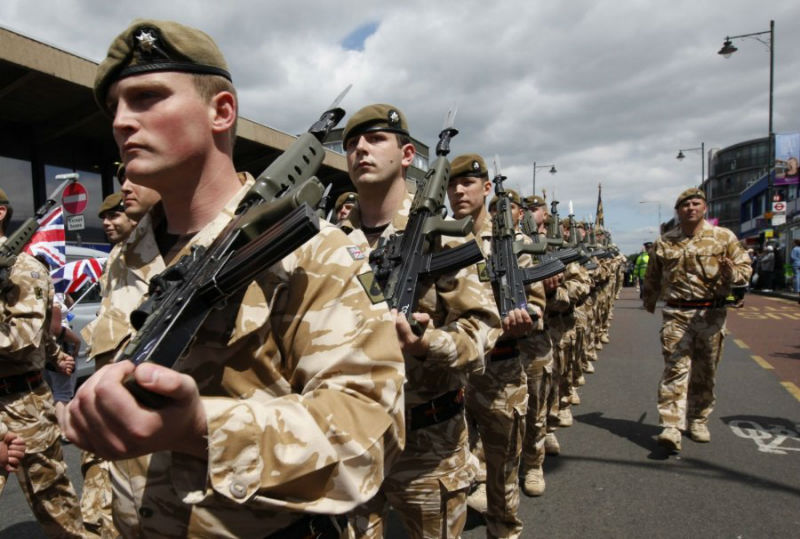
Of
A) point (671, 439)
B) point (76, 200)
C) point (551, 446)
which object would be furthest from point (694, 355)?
point (76, 200)

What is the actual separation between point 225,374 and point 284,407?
246 millimetres

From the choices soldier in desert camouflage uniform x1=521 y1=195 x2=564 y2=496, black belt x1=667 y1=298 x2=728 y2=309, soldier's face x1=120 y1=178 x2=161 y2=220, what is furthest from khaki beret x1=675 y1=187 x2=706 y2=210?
soldier's face x1=120 y1=178 x2=161 y2=220

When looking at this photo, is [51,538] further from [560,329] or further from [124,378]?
[560,329]

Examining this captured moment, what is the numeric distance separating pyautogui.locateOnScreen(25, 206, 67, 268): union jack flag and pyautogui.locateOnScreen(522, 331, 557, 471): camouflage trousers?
5081 mm

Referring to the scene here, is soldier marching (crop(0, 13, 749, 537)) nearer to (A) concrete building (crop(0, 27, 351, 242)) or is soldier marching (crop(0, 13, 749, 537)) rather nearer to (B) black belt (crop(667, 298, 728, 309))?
(B) black belt (crop(667, 298, 728, 309))

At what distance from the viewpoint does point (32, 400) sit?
3320 mm

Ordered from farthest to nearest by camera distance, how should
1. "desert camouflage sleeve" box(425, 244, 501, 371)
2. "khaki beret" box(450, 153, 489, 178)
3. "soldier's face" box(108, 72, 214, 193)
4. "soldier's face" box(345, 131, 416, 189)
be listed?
"khaki beret" box(450, 153, 489, 178), "soldier's face" box(345, 131, 416, 189), "desert camouflage sleeve" box(425, 244, 501, 371), "soldier's face" box(108, 72, 214, 193)

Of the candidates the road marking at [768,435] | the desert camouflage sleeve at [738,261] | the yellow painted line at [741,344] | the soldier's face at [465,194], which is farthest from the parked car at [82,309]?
the yellow painted line at [741,344]

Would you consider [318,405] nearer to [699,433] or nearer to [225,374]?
[225,374]

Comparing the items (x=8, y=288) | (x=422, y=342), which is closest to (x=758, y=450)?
(x=422, y=342)

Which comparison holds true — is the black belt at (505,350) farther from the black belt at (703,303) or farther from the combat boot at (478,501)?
the black belt at (703,303)

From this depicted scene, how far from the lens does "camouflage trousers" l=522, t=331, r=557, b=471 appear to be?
417 cm

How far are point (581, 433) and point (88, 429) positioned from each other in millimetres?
5335

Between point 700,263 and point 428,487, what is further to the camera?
point 700,263
